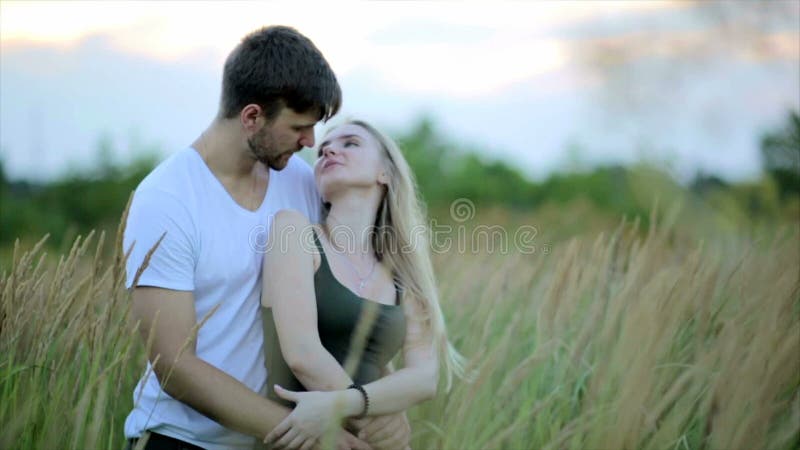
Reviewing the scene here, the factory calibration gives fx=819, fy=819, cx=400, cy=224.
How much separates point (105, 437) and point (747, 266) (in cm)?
237

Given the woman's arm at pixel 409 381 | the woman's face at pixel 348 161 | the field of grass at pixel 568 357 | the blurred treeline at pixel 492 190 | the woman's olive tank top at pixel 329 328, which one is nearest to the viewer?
the field of grass at pixel 568 357

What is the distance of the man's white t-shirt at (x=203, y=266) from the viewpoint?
2396 mm

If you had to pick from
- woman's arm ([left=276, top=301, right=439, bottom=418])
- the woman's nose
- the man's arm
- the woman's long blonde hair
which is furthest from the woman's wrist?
the woman's nose

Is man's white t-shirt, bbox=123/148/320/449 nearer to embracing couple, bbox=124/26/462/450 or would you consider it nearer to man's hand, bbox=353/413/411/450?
embracing couple, bbox=124/26/462/450

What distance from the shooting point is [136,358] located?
313 centimetres

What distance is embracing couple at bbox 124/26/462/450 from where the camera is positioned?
2.32 m

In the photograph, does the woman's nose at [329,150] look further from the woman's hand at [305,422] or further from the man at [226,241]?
the woman's hand at [305,422]

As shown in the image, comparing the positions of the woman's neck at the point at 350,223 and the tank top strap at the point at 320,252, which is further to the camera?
the woman's neck at the point at 350,223

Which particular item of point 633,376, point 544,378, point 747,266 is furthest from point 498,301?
point 633,376

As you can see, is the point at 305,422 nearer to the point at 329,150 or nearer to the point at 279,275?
the point at 279,275

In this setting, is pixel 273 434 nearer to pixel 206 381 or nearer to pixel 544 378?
pixel 206 381

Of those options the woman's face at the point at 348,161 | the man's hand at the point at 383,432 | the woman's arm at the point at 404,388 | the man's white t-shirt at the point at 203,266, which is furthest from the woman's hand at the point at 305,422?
the woman's face at the point at 348,161

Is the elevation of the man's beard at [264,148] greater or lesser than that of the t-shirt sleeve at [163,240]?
greater

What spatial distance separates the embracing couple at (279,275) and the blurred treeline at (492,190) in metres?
0.76
